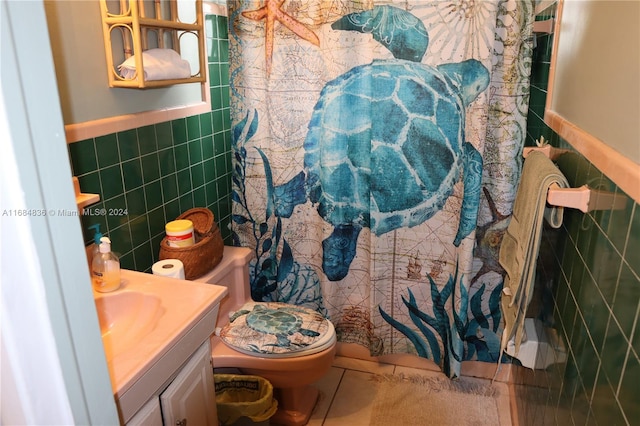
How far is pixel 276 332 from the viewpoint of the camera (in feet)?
6.09

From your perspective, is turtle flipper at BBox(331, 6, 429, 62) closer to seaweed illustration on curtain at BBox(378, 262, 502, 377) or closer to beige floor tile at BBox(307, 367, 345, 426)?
seaweed illustration on curtain at BBox(378, 262, 502, 377)

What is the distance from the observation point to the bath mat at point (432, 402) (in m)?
2.06

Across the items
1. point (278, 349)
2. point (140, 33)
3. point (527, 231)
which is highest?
point (140, 33)

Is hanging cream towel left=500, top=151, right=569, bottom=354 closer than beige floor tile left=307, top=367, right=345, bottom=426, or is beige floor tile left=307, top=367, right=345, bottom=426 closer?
hanging cream towel left=500, top=151, right=569, bottom=354

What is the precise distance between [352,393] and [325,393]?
0.13m

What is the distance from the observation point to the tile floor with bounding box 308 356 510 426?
207 cm

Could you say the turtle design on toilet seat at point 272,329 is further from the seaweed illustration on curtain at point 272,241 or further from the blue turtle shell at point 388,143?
the blue turtle shell at point 388,143

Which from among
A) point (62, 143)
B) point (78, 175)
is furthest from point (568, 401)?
point (78, 175)

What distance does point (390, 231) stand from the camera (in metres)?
2.19

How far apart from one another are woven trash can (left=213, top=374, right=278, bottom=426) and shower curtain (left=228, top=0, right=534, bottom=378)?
624mm

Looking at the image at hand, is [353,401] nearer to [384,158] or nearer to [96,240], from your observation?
[384,158]

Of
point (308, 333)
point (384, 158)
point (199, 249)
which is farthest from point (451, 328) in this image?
point (199, 249)

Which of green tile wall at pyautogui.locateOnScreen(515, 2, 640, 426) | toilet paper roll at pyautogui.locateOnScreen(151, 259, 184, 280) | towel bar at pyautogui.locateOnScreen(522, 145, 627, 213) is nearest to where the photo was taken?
green tile wall at pyautogui.locateOnScreen(515, 2, 640, 426)

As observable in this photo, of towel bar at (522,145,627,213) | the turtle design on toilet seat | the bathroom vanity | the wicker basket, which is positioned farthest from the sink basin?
towel bar at (522,145,627,213)
